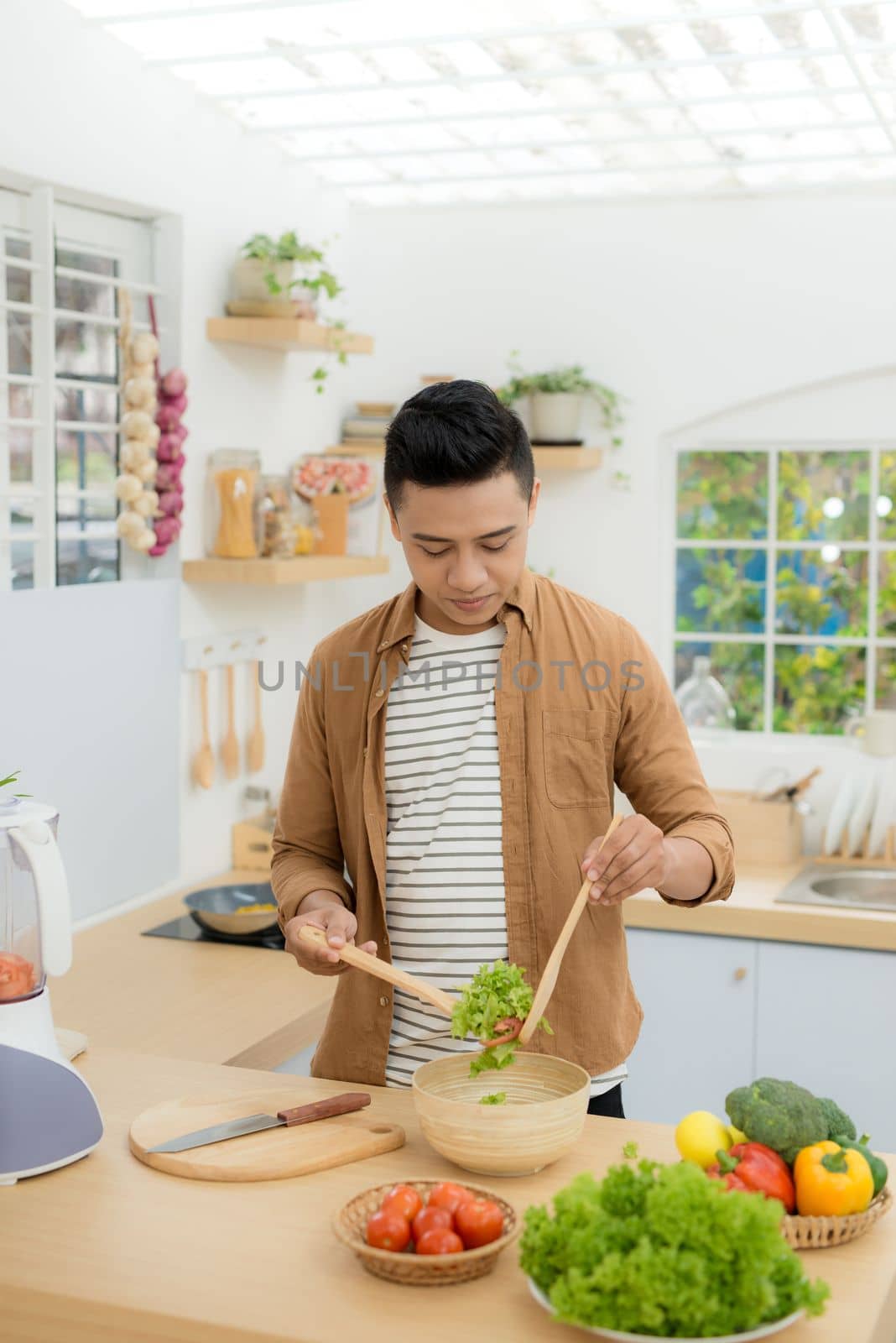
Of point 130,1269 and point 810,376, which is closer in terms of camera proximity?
point 130,1269

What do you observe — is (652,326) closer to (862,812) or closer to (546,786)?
(862,812)

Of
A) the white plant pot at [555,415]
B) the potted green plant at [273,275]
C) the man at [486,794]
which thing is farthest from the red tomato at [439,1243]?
the white plant pot at [555,415]

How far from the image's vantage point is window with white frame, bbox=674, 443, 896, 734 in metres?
3.84

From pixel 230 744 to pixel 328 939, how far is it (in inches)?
71.9

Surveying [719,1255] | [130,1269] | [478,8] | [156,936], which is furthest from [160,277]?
[719,1255]

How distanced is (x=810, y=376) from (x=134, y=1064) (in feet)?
8.17

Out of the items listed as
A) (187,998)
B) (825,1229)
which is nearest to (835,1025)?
(187,998)

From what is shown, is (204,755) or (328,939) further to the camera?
(204,755)

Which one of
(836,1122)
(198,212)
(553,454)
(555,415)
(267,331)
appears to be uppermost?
(198,212)

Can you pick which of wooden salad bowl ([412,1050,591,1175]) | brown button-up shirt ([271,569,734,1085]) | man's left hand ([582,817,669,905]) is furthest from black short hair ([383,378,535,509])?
wooden salad bowl ([412,1050,591,1175])

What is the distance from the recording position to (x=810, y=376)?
144 inches

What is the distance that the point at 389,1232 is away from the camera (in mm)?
1308

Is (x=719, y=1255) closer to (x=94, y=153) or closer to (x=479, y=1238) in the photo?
(x=479, y=1238)

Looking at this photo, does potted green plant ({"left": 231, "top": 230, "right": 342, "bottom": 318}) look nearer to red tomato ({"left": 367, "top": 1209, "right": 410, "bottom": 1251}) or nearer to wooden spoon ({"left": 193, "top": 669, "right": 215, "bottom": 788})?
wooden spoon ({"left": 193, "top": 669, "right": 215, "bottom": 788})
